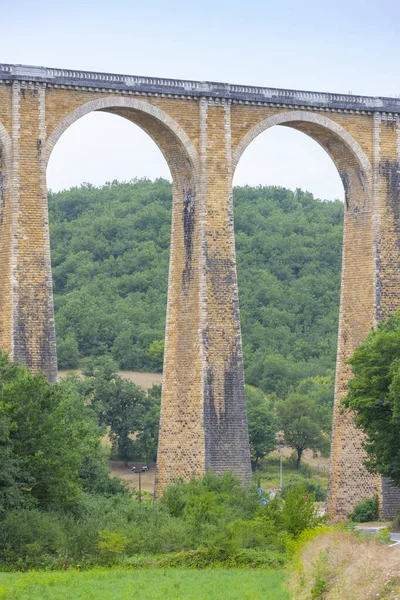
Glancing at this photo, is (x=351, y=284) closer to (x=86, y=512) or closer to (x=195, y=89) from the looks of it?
(x=195, y=89)

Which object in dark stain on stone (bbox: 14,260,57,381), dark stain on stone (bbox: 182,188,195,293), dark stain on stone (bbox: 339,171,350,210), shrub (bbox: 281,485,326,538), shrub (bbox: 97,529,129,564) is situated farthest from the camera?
dark stain on stone (bbox: 339,171,350,210)

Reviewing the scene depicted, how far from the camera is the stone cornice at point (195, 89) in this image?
4597cm

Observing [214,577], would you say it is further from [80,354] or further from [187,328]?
[80,354]

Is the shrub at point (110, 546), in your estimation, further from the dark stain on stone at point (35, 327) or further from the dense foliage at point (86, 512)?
the dark stain on stone at point (35, 327)

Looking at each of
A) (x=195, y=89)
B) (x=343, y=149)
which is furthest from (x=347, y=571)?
(x=343, y=149)

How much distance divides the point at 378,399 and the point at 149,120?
11963 millimetres

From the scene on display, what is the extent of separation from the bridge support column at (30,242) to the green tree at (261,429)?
A: 3153cm

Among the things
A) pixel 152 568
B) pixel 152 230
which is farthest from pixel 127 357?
pixel 152 568

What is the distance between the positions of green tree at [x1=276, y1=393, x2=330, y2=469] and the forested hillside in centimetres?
457

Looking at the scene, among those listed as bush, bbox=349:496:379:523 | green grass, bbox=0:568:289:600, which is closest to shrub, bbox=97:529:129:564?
green grass, bbox=0:568:289:600

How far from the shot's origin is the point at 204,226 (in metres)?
48.5

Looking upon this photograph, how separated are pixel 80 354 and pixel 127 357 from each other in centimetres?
270

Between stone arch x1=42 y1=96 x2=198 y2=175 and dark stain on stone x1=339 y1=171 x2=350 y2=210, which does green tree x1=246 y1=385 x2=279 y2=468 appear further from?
stone arch x1=42 y1=96 x2=198 y2=175

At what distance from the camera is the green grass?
3391cm
